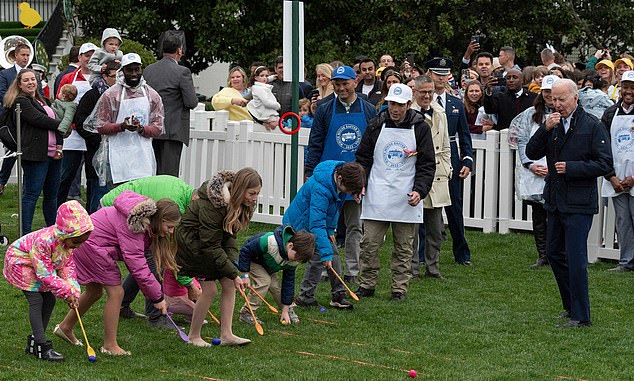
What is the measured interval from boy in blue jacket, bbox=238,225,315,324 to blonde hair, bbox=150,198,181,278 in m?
0.77

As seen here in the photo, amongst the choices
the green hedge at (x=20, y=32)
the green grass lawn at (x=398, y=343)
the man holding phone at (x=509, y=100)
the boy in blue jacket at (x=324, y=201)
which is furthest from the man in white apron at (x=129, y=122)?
the green hedge at (x=20, y=32)

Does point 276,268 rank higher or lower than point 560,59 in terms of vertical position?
lower

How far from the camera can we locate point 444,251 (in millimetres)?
13156

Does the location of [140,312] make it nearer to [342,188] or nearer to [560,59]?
[342,188]

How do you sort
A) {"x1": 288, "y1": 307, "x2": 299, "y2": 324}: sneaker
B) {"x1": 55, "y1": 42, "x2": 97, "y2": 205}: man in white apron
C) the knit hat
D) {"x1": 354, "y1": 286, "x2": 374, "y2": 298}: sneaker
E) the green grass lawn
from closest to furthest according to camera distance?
the knit hat, the green grass lawn, {"x1": 288, "y1": 307, "x2": 299, "y2": 324}: sneaker, {"x1": 354, "y1": 286, "x2": 374, "y2": 298}: sneaker, {"x1": 55, "y1": 42, "x2": 97, "y2": 205}: man in white apron

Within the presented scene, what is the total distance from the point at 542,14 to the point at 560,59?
5.08 m

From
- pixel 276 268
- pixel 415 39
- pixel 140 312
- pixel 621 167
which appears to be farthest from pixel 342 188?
pixel 415 39

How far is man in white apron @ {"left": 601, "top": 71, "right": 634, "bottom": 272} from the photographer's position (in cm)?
1171

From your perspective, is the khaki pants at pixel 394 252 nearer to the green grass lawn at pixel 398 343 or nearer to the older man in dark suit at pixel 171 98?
the green grass lawn at pixel 398 343

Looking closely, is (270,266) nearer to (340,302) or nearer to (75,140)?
(340,302)

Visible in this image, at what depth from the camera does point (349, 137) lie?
11133 mm

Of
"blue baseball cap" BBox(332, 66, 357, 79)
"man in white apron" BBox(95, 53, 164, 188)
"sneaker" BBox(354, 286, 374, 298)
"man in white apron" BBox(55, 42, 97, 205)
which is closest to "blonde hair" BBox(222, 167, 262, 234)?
"sneaker" BBox(354, 286, 374, 298)

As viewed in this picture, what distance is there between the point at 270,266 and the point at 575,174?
247cm

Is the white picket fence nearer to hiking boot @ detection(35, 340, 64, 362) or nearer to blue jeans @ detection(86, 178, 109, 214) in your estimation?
blue jeans @ detection(86, 178, 109, 214)
